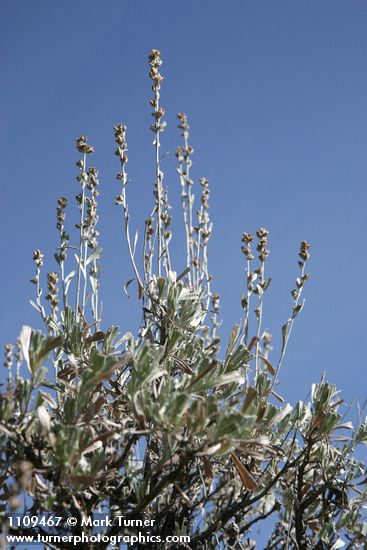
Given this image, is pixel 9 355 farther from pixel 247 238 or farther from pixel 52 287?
pixel 247 238

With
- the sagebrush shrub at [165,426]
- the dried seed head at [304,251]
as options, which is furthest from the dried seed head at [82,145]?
the dried seed head at [304,251]

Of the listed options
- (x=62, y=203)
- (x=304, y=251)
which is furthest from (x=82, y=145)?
(x=304, y=251)

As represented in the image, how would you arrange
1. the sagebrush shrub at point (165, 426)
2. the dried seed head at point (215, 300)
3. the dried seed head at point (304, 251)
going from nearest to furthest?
the sagebrush shrub at point (165, 426), the dried seed head at point (304, 251), the dried seed head at point (215, 300)

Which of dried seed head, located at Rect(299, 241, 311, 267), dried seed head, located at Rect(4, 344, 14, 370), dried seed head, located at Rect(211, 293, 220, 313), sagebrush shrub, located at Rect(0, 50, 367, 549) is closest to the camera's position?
sagebrush shrub, located at Rect(0, 50, 367, 549)

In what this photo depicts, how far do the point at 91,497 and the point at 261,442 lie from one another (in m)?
0.50

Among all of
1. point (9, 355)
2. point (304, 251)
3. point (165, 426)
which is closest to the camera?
point (165, 426)

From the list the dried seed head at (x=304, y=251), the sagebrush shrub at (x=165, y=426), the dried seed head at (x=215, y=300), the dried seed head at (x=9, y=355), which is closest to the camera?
the sagebrush shrub at (x=165, y=426)

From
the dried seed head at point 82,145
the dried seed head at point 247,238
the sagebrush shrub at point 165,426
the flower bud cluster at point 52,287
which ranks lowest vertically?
the sagebrush shrub at point 165,426

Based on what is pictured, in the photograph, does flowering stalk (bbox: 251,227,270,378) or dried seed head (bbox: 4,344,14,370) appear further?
dried seed head (bbox: 4,344,14,370)

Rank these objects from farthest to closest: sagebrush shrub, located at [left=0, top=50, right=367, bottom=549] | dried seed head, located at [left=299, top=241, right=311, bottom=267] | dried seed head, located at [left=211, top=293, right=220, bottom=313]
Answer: dried seed head, located at [left=211, top=293, right=220, bottom=313]
dried seed head, located at [left=299, top=241, right=311, bottom=267]
sagebrush shrub, located at [left=0, top=50, right=367, bottom=549]

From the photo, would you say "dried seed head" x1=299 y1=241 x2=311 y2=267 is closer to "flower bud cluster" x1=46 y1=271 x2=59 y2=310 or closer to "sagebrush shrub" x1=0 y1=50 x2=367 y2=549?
"sagebrush shrub" x1=0 y1=50 x2=367 y2=549

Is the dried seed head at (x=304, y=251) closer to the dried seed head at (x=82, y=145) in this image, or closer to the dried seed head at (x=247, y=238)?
the dried seed head at (x=247, y=238)

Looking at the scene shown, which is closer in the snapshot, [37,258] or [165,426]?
[165,426]

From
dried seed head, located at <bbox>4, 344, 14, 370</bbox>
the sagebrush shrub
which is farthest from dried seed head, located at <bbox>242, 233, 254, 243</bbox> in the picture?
dried seed head, located at <bbox>4, 344, 14, 370</bbox>
